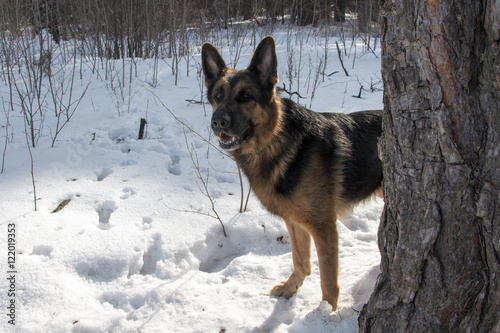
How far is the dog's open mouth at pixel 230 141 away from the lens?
8.97 feet

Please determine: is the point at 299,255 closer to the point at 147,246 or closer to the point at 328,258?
the point at 328,258

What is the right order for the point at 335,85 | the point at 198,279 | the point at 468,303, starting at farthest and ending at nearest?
the point at 335,85 < the point at 198,279 < the point at 468,303

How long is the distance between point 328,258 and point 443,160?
4.43 ft

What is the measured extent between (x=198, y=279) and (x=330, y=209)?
3.94ft

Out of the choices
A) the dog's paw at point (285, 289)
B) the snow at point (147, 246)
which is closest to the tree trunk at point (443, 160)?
the snow at point (147, 246)

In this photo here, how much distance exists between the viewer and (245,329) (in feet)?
7.89

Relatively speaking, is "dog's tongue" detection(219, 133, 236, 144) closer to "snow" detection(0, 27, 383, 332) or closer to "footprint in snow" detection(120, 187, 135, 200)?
"snow" detection(0, 27, 383, 332)

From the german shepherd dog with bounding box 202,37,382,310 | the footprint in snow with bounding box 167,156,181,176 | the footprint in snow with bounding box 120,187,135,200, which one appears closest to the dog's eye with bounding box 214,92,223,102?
the german shepherd dog with bounding box 202,37,382,310

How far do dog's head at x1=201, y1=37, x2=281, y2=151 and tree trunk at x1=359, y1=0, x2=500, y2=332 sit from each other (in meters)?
1.20

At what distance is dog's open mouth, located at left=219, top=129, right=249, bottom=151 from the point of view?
2.73 metres

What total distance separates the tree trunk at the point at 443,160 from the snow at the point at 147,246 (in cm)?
76

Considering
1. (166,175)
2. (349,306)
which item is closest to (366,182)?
(349,306)

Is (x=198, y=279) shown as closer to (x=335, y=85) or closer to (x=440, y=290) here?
(x=440, y=290)

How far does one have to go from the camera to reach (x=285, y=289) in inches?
112
